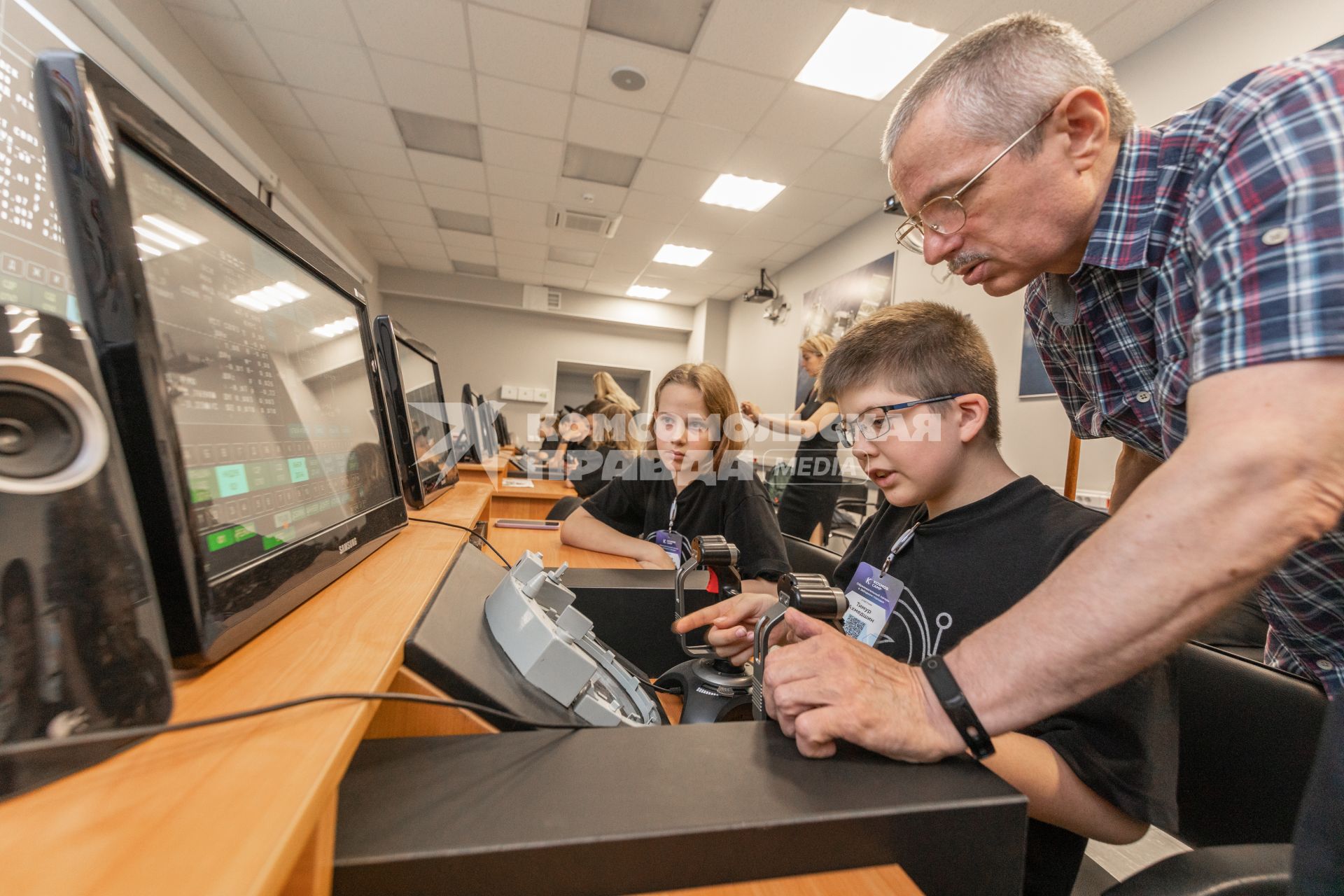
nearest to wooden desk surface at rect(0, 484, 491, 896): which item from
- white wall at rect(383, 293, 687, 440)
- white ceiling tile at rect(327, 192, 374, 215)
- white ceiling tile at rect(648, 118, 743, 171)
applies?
white ceiling tile at rect(648, 118, 743, 171)

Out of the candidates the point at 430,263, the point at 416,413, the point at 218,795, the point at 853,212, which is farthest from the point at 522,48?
the point at 430,263

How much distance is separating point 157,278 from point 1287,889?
3.09ft

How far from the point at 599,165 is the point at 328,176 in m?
2.40

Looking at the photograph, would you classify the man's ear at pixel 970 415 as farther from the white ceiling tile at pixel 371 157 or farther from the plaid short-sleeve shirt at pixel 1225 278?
Result: the white ceiling tile at pixel 371 157

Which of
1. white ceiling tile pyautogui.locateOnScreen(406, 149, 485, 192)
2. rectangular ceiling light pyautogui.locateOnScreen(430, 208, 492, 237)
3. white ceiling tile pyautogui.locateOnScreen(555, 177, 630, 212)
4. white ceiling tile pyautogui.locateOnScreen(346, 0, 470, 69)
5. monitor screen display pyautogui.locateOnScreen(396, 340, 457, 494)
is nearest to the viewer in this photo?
monitor screen display pyautogui.locateOnScreen(396, 340, 457, 494)

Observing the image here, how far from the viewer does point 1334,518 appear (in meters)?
0.48

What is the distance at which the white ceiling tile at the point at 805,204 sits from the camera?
4449mm

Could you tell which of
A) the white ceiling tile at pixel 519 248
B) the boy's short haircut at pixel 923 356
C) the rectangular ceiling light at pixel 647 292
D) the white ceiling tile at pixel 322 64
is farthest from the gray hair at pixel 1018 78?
the rectangular ceiling light at pixel 647 292

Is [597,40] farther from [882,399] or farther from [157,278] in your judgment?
[157,278]

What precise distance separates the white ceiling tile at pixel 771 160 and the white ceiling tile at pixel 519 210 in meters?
→ 1.90

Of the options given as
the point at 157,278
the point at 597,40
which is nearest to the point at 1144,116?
the point at 597,40

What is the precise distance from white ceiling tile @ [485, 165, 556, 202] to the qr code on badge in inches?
174

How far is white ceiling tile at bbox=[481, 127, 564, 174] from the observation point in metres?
3.97

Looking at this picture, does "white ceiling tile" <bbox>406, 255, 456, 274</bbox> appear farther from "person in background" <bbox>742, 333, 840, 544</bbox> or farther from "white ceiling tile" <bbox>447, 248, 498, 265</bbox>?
"person in background" <bbox>742, 333, 840, 544</bbox>
